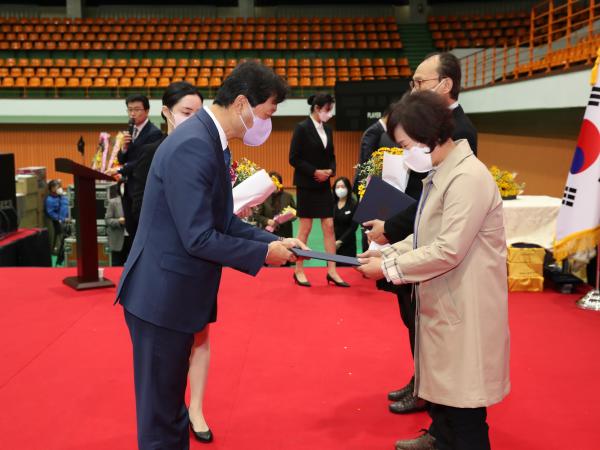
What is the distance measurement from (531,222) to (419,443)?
2959 mm

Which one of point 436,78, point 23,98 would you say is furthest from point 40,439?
point 23,98

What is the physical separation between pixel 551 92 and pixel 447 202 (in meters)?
6.32

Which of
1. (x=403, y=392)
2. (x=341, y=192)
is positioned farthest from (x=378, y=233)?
(x=341, y=192)

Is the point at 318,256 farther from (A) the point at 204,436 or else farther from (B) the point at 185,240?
(A) the point at 204,436

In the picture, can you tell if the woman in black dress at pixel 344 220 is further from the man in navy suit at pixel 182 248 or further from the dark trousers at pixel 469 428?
the man in navy suit at pixel 182 248

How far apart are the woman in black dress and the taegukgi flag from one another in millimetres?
2345

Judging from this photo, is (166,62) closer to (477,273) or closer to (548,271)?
(548,271)

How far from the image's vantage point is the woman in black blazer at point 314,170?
4684 millimetres

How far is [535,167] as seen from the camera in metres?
8.58

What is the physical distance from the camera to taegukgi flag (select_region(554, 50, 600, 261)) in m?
4.04

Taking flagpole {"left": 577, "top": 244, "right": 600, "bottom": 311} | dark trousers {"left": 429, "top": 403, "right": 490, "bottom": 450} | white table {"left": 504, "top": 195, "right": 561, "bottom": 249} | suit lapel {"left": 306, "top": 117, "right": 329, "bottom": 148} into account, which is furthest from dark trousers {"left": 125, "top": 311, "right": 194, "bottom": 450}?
white table {"left": 504, "top": 195, "right": 561, "bottom": 249}

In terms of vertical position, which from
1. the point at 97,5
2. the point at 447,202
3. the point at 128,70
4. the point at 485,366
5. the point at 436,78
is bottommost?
the point at 485,366

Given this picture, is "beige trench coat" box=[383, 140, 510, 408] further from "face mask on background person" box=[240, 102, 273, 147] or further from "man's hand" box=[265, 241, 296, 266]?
"face mask on background person" box=[240, 102, 273, 147]

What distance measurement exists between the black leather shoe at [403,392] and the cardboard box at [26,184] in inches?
239
